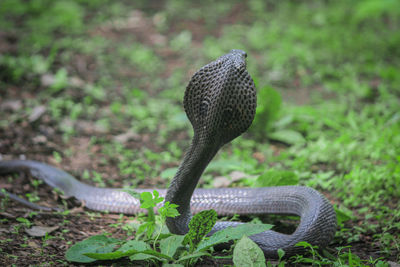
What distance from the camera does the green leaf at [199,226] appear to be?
97.2 inches

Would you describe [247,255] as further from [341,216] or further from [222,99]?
[341,216]

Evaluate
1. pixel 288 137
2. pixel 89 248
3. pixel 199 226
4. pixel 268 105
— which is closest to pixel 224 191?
pixel 199 226

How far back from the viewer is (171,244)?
8.02 feet

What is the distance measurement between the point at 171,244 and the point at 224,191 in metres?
1.23

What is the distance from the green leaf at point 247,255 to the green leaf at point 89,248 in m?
0.81

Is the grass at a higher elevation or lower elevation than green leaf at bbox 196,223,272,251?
higher

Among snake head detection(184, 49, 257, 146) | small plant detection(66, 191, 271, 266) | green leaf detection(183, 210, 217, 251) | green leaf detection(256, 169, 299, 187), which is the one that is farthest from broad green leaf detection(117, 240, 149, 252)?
green leaf detection(256, 169, 299, 187)

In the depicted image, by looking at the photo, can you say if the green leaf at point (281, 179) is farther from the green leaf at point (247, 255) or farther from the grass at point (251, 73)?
the green leaf at point (247, 255)

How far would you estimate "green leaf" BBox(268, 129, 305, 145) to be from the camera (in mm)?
4984

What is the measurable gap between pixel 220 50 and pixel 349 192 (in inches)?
179

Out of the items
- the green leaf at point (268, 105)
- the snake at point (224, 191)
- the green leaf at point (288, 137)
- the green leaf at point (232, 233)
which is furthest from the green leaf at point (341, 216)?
the green leaf at point (268, 105)

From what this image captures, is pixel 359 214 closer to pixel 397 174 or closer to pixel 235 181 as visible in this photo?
pixel 397 174

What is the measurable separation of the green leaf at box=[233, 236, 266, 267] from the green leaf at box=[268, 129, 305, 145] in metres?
2.80

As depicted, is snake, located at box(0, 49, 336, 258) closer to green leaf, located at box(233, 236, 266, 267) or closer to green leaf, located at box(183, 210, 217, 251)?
green leaf, located at box(183, 210, 217, 251)
